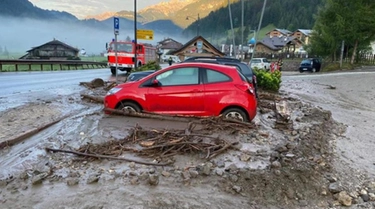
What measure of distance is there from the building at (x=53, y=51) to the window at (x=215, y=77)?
199 feet

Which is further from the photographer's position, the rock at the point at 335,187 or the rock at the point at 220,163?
the rock at the point at 220,163

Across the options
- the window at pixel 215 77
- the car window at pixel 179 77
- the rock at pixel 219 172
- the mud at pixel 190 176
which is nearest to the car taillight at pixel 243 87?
the window at pixel 215 77

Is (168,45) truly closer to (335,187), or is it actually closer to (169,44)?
(169,44)

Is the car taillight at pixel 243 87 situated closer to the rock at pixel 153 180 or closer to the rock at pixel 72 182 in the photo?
the rock at pixel 153 180

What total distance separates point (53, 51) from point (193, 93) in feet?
213

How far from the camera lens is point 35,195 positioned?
4.25m

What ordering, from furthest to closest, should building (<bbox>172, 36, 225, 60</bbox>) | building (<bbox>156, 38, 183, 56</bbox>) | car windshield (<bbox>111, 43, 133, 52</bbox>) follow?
1. building (<bbox>156, 38, 183, 56</bbox>)
2. building (<bbox>172, 36, 225, 60</bbox>)
3. car windshield (<bbox>111, 43, 133, 52</bbox>)

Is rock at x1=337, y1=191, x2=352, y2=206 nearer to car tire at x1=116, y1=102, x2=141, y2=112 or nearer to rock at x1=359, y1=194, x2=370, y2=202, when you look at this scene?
rock at x1=359, y1=194, x2=370, y2=202

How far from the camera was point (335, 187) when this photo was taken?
4.82 m

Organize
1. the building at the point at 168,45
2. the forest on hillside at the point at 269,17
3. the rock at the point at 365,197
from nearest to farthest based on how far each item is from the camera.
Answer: the rock at the point at 365,197, the building at the point at 168,45, the forest on hillside at the point at 269,17

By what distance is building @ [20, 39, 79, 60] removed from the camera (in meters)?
63.6

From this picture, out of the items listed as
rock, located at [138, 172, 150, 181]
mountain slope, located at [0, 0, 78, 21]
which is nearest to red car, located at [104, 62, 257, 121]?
Result: rock, located at [138, 172, 150, 181]

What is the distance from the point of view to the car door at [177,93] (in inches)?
310

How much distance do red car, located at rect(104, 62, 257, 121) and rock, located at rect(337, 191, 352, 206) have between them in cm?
348
